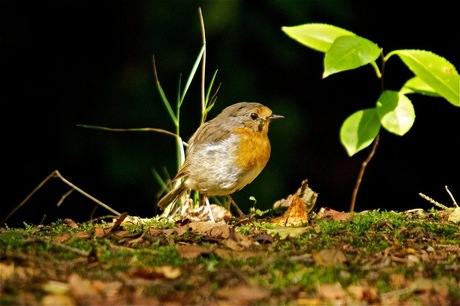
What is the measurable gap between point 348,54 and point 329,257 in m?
1.24

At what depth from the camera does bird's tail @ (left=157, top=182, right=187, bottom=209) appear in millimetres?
4270

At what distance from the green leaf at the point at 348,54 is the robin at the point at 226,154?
2.67 feet

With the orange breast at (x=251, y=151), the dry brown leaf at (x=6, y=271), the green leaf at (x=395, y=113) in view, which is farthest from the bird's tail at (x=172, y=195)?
the dry brown leaf at (x=6, y=271)

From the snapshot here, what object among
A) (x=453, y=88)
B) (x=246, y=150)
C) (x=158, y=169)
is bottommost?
(x=158, y=169)

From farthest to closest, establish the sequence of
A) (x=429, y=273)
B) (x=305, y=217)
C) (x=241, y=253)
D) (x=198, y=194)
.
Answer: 1. (x=198, y=194)
2. (x=305, y=217)
3. (x=241, y=253)
4. (x=429, y=273)

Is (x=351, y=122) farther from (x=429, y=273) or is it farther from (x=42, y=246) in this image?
(x=42, y=246)

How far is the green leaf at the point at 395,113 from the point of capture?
377 centimetres

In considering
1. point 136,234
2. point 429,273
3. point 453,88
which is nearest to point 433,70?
point 453,88

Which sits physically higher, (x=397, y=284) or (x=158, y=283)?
(x=158, y=283)

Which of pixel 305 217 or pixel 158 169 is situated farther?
pixel 158 169

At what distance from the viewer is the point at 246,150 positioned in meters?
4.12

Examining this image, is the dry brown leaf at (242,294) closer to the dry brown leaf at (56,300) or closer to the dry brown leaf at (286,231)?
the dry brown leaf at (56,300)

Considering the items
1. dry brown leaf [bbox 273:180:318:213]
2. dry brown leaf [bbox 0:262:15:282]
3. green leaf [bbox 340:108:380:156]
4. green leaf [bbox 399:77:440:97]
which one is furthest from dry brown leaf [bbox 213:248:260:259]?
green leaf [bbox 399:77:440:97]

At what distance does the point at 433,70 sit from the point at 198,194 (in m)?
1.52
